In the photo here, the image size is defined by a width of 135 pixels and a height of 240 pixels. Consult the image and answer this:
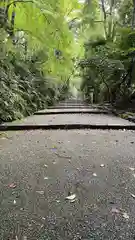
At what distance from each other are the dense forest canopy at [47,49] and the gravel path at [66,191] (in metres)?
2.43

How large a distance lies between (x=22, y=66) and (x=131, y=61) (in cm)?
397

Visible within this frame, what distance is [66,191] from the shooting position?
5.81 ft

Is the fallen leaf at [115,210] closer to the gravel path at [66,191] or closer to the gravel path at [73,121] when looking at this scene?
the gravel path at [66,191]

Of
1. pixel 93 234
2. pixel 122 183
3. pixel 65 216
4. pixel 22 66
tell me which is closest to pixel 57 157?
pixel 122 183

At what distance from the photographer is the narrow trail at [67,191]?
4.20 ft

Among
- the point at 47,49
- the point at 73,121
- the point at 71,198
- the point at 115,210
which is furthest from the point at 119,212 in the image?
the point at 47,49

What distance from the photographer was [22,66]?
6.67 m

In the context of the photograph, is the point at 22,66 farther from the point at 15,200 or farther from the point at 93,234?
the point at 93,234

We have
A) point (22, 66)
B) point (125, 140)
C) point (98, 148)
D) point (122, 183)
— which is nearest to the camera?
point (122, 183)

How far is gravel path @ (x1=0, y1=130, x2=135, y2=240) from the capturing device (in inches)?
50.4

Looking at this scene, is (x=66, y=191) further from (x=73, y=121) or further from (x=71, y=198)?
(x=73, y=121)

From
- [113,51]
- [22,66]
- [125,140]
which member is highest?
[113,51]

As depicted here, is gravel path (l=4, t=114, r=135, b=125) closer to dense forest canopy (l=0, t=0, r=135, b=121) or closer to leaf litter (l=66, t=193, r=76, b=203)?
dense forest canopy (l=0, t=0, r=135, b=121)

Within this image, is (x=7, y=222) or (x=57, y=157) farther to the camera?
(x=57, y=157)
